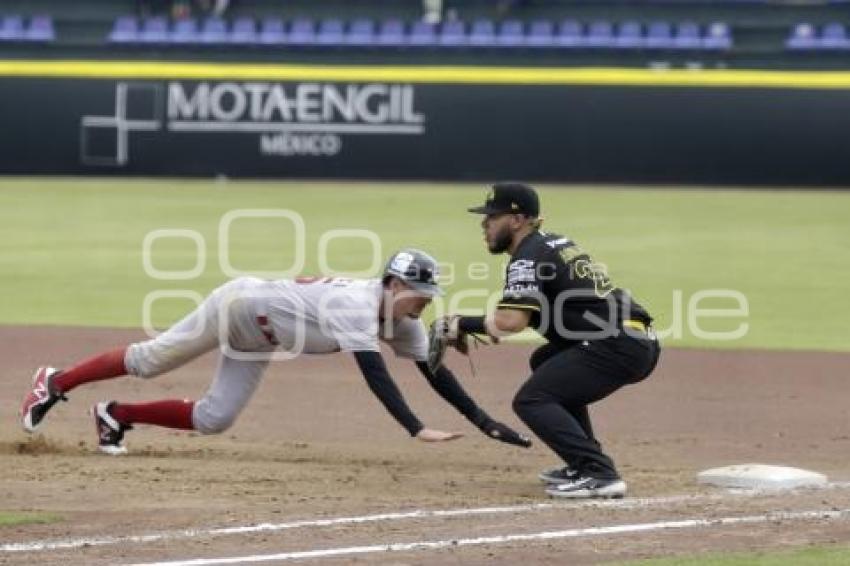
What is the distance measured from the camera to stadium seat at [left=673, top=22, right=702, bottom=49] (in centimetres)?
3095

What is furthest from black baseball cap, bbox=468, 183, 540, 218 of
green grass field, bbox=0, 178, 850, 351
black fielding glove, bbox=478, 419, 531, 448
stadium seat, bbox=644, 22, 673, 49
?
stadium seat, bbox=644, 22, 673, 49

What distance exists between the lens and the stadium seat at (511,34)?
3122cm

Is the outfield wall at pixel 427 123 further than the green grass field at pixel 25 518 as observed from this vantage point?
Yes

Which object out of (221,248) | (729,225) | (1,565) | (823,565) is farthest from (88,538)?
(729,225)

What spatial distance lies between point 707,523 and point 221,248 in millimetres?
13147

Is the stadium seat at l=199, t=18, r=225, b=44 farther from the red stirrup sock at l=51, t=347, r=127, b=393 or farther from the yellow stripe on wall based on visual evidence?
the red stirrup sock at l=51, t=347, r=127, b=393

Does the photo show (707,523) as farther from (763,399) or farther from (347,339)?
(763,399)

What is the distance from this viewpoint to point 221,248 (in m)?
20.3

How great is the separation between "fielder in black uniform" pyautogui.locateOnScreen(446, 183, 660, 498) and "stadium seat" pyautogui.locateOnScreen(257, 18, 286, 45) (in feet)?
75.9

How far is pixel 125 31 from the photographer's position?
32.4 metres

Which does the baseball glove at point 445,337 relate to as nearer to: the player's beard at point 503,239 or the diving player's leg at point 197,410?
the player's beard at point 503,239

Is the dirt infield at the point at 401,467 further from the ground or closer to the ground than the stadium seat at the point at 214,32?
closer to the ground

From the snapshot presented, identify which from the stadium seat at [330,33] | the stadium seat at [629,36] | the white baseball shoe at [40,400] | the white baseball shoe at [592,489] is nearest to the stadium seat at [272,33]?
the stadium seat at [330,33]

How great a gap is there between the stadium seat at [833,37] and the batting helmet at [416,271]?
22.7m
